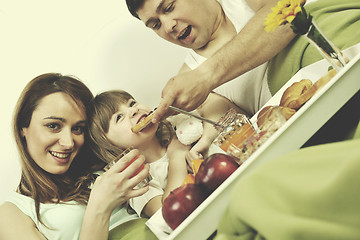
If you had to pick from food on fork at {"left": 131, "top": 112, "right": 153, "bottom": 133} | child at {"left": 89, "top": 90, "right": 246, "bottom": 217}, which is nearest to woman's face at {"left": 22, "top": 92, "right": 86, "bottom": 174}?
child at {"left": 89, "top": 90, "right": 246, "bottom": 217}

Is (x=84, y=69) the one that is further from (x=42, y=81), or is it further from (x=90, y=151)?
(x=90, y=151)

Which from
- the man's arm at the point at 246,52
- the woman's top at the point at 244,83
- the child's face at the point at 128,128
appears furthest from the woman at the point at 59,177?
the woman's top at the point at 244,83

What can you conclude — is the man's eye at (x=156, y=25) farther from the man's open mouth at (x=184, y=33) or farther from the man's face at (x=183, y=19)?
the man's open mouth at (x=184, y=33)

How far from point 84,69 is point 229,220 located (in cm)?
134

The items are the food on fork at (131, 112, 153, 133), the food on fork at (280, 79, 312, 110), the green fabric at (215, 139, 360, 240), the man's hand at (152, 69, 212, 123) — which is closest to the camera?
the green fabric at (215, 139, 360, 240)

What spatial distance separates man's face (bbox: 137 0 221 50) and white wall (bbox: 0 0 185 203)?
273mm

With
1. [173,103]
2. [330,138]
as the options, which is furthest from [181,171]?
[330,138]

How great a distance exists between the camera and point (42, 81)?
1.37 m

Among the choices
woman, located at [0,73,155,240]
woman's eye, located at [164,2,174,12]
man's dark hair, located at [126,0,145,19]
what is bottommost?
woman, located at [0,73,155,240]

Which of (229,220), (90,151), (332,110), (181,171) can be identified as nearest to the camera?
(229,220)

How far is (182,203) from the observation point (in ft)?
2.38

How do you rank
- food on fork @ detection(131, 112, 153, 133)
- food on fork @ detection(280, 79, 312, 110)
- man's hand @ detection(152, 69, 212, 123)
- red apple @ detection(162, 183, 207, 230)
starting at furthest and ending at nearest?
food on fork @ detection(131, 112, 153, 133), man's hand @ detection(152, 69, 212, 123), food on fork @ detection(280, 79, 312, 110), red apple @ detection(162, 183, 207, 230)

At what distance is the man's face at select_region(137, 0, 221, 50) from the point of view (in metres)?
1.36

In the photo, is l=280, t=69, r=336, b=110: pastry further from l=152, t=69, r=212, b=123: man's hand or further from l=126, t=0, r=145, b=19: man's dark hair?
l=126, t=0, r=145, b=19: man's dark hair
